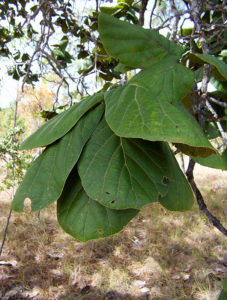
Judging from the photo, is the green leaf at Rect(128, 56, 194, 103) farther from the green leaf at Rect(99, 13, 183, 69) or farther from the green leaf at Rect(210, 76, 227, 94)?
the green leaf at Rect(210, 76, 227, 94)

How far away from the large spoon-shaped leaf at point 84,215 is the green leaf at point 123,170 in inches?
2.2

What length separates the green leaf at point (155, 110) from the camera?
316mm

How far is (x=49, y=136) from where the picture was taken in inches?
18.1

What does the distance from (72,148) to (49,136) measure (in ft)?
0.17

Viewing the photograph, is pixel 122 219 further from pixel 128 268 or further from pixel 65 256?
pixel 65 256

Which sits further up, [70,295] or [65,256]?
[65,256]

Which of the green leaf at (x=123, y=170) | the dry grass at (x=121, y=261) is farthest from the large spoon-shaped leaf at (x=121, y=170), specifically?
the dry grass at (x=121, y=261)

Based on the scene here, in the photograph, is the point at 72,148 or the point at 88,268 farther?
the point at 88,268

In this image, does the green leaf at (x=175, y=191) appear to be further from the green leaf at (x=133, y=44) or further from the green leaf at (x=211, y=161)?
the green leaf at (x=133, y=44)

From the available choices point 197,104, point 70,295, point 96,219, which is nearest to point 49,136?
point 96,219

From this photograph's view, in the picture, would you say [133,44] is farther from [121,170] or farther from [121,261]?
[121,261]

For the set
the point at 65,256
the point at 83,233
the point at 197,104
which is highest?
the point at 197,104

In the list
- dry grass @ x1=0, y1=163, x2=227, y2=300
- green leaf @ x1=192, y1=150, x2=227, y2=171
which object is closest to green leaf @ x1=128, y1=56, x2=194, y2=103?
green leaf @ x1=192, y1=150, x2=227, y2=171

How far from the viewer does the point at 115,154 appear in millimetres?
443
